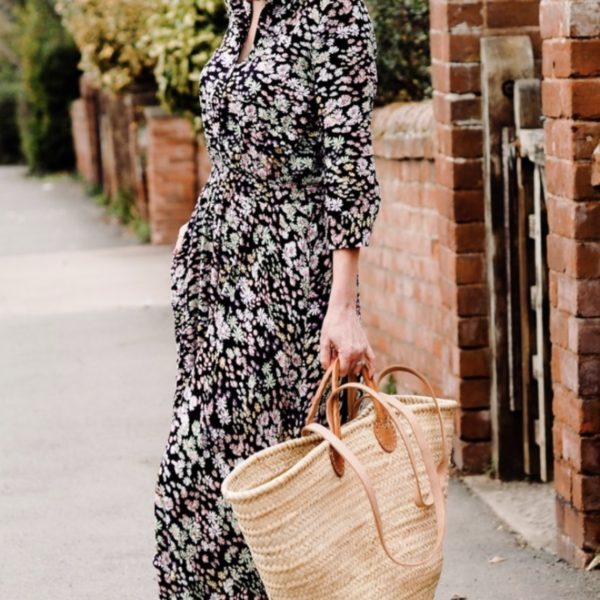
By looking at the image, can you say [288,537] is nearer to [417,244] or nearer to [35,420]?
[417,244]

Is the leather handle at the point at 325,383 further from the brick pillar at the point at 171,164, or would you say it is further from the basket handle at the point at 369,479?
the brick pillar at the point at 171,164

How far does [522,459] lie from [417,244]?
119 centimetres

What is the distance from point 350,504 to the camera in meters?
3.47

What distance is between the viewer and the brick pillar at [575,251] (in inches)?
185

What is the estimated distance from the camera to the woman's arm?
12.1 feet

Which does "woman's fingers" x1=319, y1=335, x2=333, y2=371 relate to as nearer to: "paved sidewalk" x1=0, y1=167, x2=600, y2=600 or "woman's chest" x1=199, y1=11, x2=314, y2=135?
"woman's chest" x1=199, y1=11, x2=314, y2=135

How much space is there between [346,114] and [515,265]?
8.29ft

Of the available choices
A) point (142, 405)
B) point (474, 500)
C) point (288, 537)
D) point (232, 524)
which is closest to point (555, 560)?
point (474, 500)

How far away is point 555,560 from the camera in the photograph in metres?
5.23

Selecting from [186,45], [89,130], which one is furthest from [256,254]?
[89,130]

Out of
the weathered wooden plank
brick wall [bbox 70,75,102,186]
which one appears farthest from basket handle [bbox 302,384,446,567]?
brick wall [bbox 70,75,102,186]

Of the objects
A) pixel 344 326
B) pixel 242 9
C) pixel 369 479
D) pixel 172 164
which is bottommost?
pixel 172 164

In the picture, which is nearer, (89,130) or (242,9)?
(242,9)

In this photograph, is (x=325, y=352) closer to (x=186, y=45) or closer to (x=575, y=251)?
(x=575, y=251)
